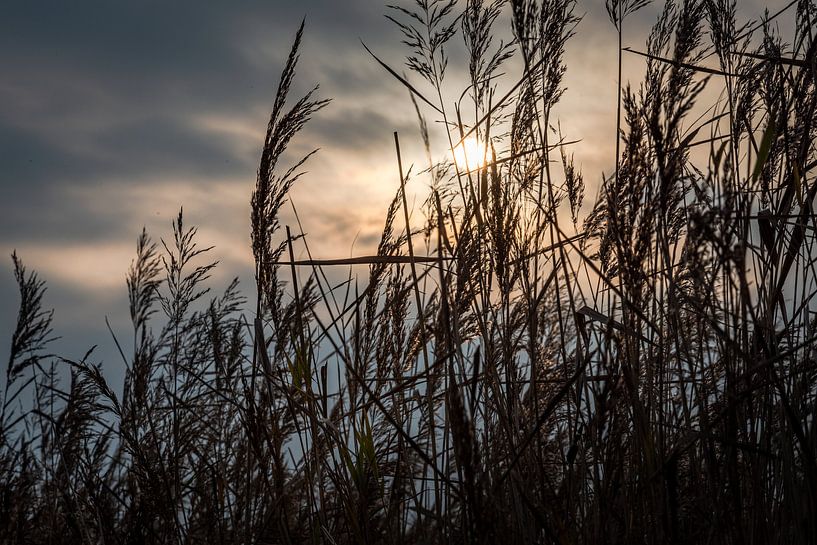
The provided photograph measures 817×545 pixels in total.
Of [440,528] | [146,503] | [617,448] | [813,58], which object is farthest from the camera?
[146,503]

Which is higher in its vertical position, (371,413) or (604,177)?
(604,177)

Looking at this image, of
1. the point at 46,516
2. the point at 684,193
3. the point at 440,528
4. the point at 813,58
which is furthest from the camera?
the point at 46,516

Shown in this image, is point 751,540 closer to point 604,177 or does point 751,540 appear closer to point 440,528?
point 440,528

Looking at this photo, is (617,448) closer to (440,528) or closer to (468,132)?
(440,528)

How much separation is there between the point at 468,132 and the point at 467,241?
0.29 metres

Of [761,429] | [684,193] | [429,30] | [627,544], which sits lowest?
[627,544]

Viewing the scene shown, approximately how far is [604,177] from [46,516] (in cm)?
305

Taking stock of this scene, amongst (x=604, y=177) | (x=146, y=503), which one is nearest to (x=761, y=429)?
(x=604, y=177)

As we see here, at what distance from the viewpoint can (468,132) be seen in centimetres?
190

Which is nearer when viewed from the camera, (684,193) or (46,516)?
(684,193)

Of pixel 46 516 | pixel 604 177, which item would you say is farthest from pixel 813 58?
pixel 46 516

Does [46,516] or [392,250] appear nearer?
[392,250]

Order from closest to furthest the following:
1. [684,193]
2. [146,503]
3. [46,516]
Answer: [684,193], [146,503], [46,516]

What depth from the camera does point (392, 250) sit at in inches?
76.9
